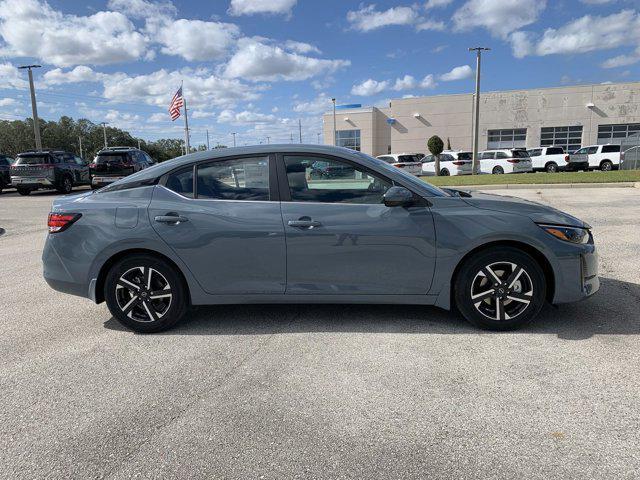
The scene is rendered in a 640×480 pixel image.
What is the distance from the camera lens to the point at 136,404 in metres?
2.96

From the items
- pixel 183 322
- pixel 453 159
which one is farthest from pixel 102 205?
pixel 453 159

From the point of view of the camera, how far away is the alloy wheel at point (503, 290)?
3.85 metres

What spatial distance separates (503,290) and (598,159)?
32431 mm

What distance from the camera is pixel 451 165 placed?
3225 centimetres

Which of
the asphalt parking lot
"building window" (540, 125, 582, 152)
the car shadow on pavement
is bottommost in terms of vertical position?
the asphalt parking lot

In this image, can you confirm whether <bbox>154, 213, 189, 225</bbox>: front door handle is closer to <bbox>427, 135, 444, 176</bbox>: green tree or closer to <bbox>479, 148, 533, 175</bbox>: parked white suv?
<bbox>427, 135, 444, 176</bbox>: green tree

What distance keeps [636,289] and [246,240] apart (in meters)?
4.08

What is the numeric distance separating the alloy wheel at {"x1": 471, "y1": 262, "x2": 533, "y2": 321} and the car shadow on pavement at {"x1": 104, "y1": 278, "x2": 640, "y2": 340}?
22cm

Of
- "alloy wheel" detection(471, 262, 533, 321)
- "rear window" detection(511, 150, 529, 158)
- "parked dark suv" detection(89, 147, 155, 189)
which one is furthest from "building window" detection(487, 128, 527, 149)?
"alloy wheel" detection(471, 262, 533, 321)

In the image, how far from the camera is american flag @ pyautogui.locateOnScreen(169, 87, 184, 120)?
29.5 metres

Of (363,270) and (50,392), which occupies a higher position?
(363,270)

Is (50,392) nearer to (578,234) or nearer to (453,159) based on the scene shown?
(578,234)

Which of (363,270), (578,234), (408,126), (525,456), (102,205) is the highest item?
(408,126)

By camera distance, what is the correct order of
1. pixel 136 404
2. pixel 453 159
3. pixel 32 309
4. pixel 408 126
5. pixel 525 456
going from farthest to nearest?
pixel 408 126 < pixel 453 159 < pixel 32 309 < pixel 136 404 < pixel 525 456
